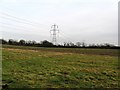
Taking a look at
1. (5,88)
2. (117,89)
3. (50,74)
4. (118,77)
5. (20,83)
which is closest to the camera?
(5,88)

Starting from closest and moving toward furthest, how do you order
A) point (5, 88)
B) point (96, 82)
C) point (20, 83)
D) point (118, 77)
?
point (5, 88) → point (20, 83) → point (96, 82) → point (118, 77)

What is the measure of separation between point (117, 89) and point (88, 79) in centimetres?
211

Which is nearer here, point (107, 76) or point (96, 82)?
point (96, 82)

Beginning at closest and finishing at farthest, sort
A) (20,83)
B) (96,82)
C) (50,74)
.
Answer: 1. (20,83)
2. (96,82)
3. (50,74)

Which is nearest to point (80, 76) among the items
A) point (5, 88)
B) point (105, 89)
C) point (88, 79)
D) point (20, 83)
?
point (88, 79)

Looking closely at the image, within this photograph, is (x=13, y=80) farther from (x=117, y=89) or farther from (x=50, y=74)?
(x=117, y=89)

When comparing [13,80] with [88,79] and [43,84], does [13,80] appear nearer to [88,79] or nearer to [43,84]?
[43,84]

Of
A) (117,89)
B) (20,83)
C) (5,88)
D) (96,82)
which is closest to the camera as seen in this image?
(5,88)

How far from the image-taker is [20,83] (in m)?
11.2

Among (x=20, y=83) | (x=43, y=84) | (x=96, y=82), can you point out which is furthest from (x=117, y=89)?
(x=20, y=83)

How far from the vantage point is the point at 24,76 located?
12.8 metres

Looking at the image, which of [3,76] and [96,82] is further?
[96,82]

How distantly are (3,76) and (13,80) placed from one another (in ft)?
3.19

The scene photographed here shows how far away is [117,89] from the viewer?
12.0 m
